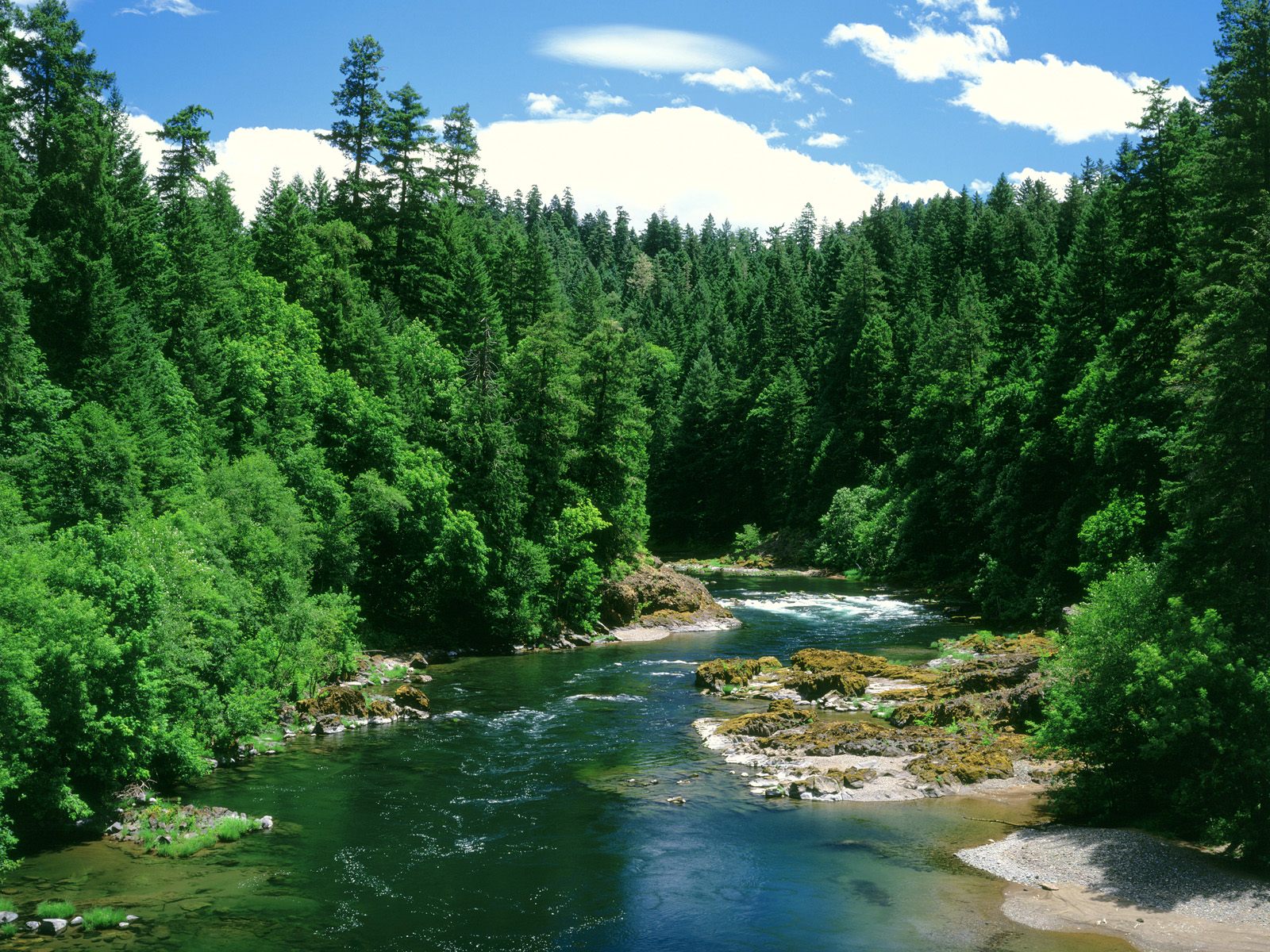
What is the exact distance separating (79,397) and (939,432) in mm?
59172

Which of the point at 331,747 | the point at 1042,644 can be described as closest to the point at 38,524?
the point at 331,747

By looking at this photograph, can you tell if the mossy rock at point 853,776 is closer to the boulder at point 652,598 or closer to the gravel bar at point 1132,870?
the gravel bar at point 1132,870

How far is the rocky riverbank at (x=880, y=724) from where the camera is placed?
2720cm

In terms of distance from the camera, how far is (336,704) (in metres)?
33.3

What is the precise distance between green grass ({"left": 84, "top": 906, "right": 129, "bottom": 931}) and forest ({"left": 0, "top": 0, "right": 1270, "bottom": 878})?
255 centimetres

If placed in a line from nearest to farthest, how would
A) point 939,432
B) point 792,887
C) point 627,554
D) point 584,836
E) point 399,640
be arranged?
point 792,887, point 584,836, point 399,640, point 627,554, point 939,432

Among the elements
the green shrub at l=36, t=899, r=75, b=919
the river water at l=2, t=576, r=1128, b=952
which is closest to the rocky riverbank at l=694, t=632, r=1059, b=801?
the river water at l=2, t=576, r=1128, b=952

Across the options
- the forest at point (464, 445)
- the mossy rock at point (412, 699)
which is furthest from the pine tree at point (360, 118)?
the mossy rock at point (412, 699)

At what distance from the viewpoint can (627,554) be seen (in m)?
54.7

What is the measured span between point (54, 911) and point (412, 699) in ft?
55.9

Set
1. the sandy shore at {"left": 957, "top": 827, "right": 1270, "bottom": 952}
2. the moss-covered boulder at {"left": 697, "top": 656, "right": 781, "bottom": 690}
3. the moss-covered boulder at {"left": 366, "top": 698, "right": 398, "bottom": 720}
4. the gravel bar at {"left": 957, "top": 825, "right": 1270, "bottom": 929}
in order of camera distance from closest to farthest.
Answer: the sandy shore at {"left": 957, "top": 827, "right": 1270, "bottom": 952} < the gravel bar at {"left": 957, "top": 825, "right": 1270, "bottom": 929} < the moss-covered boulder at {"left": 366, "top": 698, "right": 398, "bottom": 720} < the moss-covered boulder at {"left": 697, "top": 656, "right": 781, "bottom": 690}

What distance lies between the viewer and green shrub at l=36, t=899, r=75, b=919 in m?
17.6

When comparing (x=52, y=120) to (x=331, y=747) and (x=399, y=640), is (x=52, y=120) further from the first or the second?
(x=331, y=747)

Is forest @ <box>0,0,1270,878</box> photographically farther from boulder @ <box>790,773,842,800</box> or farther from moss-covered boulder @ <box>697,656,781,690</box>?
moss-covered boulder @ <box>697,656,781,690</box>
